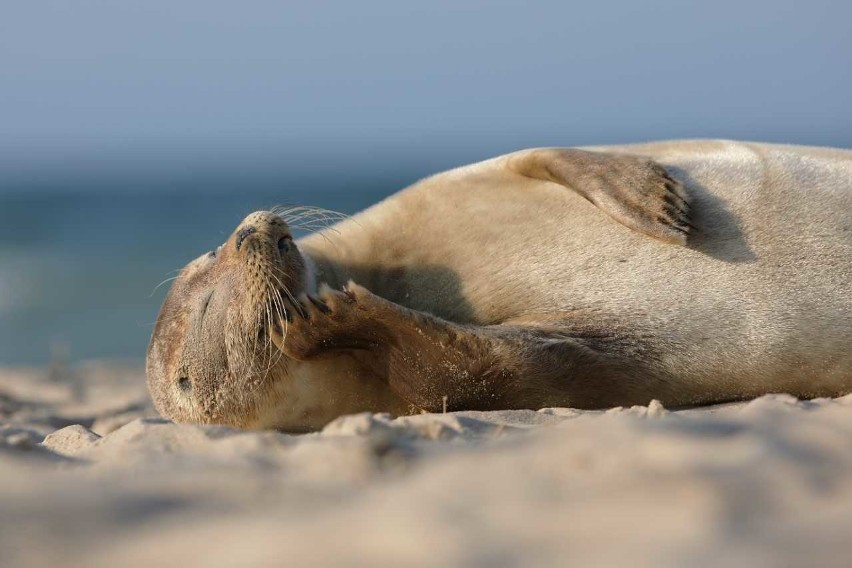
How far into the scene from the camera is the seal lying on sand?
4.34m

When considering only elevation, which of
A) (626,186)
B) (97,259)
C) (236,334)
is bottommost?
(97,259)

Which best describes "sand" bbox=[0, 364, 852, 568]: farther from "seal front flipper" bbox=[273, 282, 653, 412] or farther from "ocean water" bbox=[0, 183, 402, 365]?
"ocean water" bbox=[0, 183, 402, 365]

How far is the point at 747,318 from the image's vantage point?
15.1 ft

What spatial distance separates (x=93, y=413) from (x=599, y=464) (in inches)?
225

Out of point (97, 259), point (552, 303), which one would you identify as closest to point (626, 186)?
point (552, 303)

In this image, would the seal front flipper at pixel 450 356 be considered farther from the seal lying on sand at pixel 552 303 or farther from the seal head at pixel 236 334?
the seal head at pixel 236 334

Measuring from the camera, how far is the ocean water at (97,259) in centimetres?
1751

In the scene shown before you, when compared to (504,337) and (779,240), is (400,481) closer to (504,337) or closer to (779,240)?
(504,337)

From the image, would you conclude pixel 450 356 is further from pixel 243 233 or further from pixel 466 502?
pixel 466 502

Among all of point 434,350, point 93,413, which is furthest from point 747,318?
point 93,413

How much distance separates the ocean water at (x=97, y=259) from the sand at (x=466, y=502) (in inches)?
139

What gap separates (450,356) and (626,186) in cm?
Result: 133

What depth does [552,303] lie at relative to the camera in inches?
189

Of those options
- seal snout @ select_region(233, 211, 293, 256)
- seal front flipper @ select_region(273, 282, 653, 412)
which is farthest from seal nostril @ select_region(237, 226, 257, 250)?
seal front flipper @ select_region(273, 282, 653, 412)
